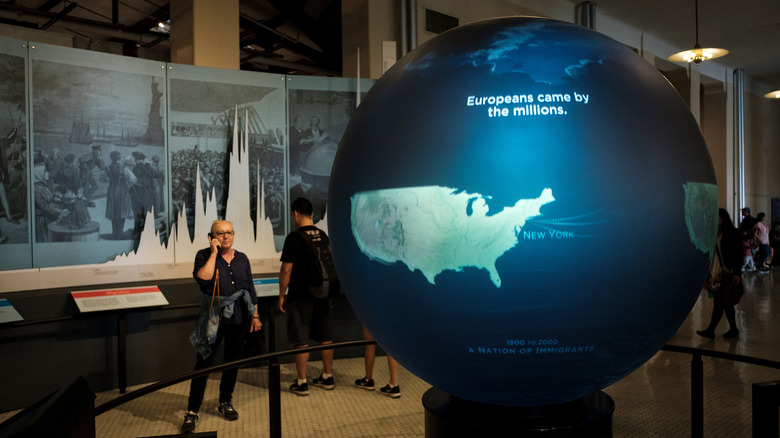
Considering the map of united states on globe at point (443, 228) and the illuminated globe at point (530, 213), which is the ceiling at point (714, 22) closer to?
the illuminated globe at point (530, 213)

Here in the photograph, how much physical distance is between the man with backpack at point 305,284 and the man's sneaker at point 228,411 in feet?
Answer: 2.60

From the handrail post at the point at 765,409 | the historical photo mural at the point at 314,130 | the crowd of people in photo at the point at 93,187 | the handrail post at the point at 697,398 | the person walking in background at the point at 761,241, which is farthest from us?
the person walking in background at the point at 761,241

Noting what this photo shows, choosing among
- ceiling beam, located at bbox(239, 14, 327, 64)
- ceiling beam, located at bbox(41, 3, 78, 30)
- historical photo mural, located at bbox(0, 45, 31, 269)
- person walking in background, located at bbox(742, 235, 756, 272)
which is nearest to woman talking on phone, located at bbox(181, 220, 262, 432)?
historical photo mural, located at bbox(0, 45, 31, 269)

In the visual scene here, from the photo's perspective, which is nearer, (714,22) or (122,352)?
(122,352)

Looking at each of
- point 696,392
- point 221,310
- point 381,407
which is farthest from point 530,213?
point 381,407

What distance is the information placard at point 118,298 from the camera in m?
5.61

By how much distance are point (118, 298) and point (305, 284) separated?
76.6 inches

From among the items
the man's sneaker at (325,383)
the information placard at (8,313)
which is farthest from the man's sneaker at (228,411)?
the information placard at (8,313)

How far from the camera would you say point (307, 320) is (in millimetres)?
5703

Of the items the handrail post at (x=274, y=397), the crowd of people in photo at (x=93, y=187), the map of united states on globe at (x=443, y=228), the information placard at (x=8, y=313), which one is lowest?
the handrail post at (x=274, y=397)

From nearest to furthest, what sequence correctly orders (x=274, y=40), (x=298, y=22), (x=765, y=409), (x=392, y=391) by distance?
(x=765, y=409) → (x=392, y=391) → (x=298, y=22) → (x=274, y=40)

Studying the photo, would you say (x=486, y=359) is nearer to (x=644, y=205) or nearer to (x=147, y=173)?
(x=644, y=205)

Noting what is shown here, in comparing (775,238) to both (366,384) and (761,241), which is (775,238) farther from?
(366,384)

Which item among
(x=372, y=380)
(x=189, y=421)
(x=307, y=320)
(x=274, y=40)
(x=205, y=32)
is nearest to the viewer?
(x=189, y=421)
